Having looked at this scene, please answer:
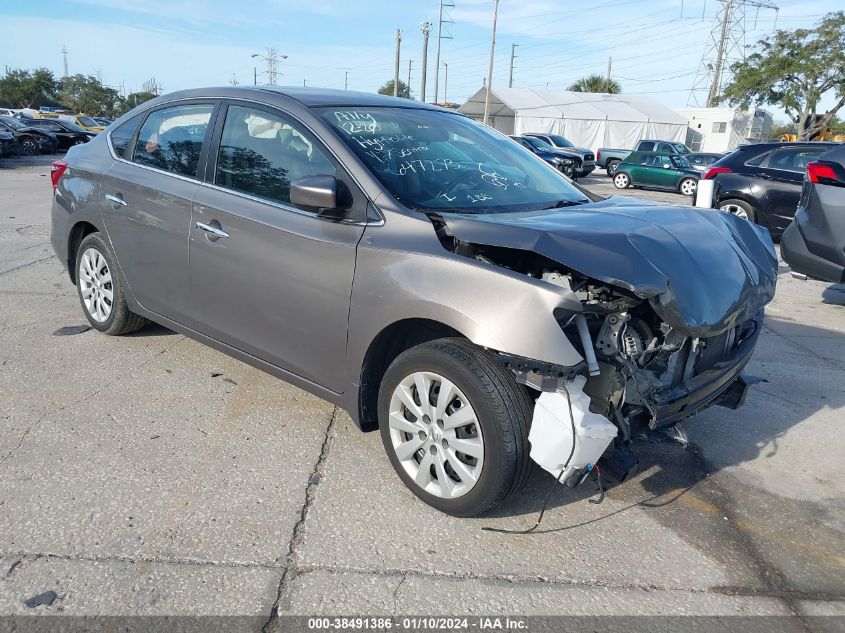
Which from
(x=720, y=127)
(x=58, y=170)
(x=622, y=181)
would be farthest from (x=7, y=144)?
(x=720, y=127)

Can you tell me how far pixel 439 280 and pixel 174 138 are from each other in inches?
92.2

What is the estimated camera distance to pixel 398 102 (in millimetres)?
4133

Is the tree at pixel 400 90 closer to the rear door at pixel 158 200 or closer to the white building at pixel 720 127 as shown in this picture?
the white building at pixel 720 127

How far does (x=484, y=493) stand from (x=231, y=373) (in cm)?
231

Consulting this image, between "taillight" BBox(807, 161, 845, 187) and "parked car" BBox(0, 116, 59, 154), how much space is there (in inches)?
1113

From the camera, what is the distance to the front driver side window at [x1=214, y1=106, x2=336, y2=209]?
11.2 ft

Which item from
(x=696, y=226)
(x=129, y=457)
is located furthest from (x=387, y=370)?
(x=696, y=226)

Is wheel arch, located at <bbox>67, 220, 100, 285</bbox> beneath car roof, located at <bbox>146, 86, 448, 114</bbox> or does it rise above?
beneath

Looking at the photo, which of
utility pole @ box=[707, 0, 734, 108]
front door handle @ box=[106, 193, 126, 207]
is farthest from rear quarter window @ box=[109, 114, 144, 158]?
utility pole @ box=[707, 0, 734, 108]

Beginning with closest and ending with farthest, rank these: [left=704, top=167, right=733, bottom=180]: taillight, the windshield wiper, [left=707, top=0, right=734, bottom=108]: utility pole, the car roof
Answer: the windshield wiper
the car roof
[left=704, top=167, right=733, bottom=180]: taillight
[left=707, top=0, right=734, bottom=108]: utility pole

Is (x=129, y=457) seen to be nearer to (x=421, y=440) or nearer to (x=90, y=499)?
(x=90, y=499)

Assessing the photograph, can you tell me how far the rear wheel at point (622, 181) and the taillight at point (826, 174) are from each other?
1730 centimetres

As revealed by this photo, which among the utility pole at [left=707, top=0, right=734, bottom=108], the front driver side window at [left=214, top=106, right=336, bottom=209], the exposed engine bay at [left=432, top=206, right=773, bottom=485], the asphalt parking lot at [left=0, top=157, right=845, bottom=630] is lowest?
the asphalt parking lot at [left=0, top=157, right=845, bottom=630]

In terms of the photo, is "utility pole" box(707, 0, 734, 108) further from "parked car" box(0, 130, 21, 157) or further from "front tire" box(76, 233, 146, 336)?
"front tire" box(76, 233, 146, 336)
